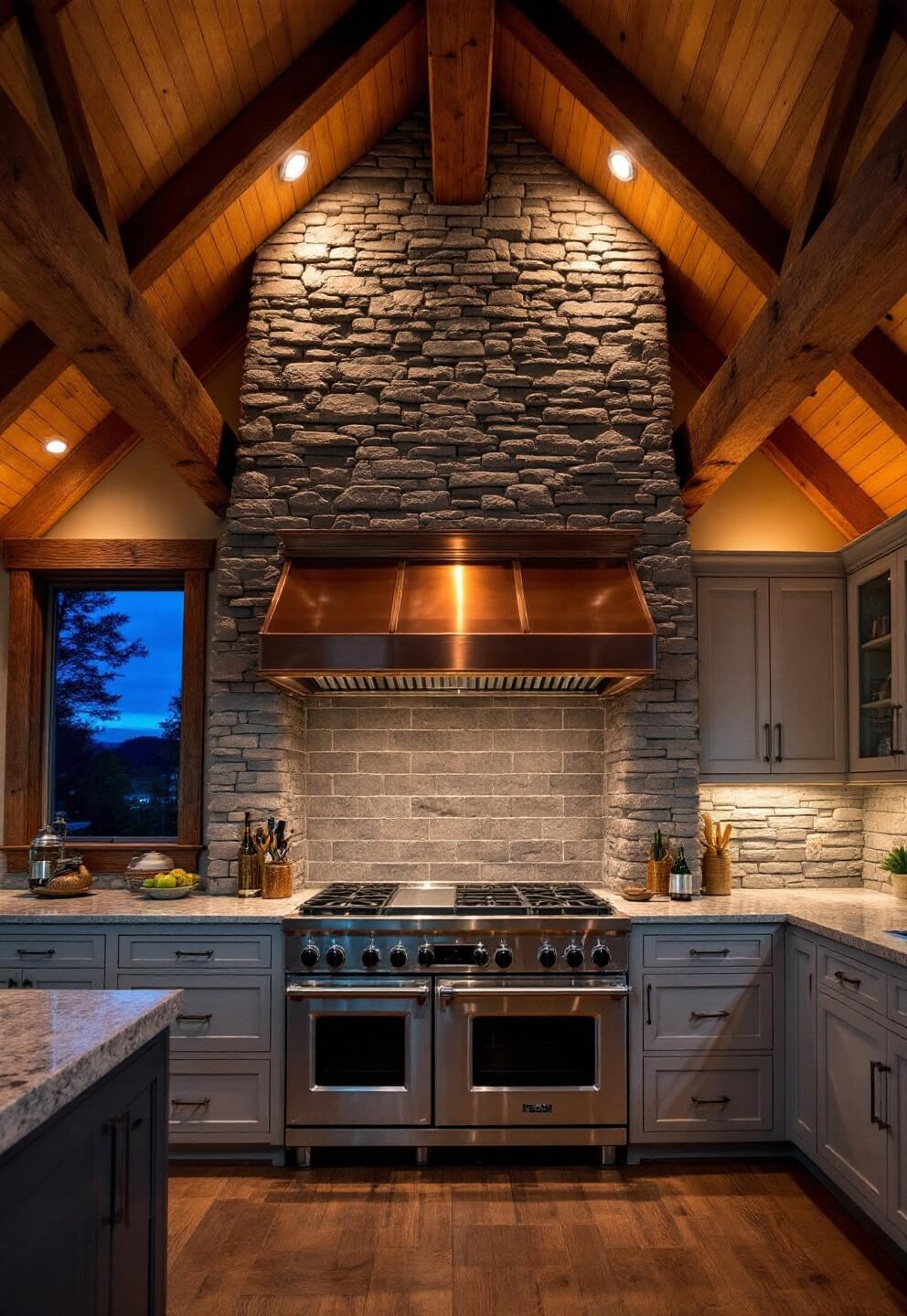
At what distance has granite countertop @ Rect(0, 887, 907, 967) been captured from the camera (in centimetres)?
406

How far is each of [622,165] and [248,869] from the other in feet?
11.6

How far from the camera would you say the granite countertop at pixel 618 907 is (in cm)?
406

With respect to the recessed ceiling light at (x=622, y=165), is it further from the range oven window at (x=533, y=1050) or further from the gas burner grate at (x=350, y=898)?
the range oven window at (x=533, y=1050)

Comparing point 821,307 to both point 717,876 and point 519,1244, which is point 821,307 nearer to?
point 717,876

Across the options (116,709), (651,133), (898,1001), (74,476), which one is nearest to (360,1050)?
(898,1001)

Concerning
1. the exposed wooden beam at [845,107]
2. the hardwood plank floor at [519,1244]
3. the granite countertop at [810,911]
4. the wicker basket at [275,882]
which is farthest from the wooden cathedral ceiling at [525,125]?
the hardwood plank floor at [519,1244]

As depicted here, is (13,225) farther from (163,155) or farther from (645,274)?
(645,274)

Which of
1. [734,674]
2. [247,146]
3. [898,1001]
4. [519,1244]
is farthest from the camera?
[734,674]

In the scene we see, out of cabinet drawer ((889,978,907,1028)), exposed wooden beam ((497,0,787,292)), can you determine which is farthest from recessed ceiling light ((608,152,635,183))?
cabinet drawer ((889,978,907,1028))

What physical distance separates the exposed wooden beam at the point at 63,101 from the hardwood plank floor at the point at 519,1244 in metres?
3.29

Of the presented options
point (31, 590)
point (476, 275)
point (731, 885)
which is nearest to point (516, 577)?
point (476, 275)

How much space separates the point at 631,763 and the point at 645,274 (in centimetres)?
236

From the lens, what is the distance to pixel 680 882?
454 centimetres

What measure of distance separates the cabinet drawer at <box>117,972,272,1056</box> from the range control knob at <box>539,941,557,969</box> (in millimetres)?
1112
